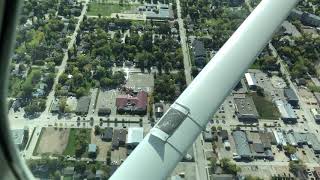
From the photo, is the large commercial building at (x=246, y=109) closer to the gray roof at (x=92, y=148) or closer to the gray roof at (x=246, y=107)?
the gray roof at (x=246, y=107)

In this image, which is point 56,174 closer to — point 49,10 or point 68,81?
point 68,81

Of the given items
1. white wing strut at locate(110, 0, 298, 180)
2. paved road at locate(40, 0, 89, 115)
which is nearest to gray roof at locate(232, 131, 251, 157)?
white wing strut at locate(110, 0, 298, 180)

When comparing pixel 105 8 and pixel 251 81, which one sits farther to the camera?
pixel 105 8

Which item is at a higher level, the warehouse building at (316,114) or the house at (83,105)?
the house at (83,105)

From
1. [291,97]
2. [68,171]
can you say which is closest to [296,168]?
[291,97]

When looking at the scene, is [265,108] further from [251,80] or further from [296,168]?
[296,168]

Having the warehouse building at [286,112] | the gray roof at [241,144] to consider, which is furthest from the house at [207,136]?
the warehouse building at [286,112]
